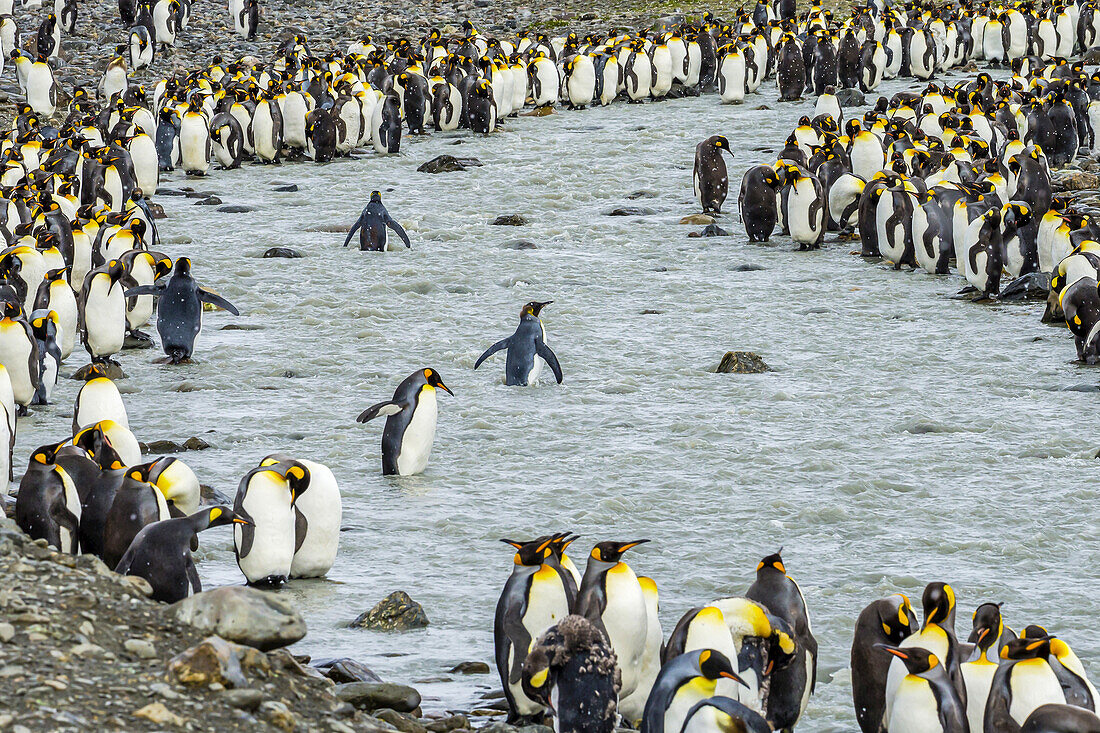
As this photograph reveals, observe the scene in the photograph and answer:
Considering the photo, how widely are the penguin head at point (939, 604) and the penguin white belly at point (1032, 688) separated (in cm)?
46

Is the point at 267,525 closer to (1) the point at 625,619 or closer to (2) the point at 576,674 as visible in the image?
(1) the point at 625,619

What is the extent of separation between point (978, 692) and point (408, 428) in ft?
11.3

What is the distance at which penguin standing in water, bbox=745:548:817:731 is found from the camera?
14.2ft

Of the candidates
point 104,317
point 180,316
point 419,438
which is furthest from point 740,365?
point 104,317

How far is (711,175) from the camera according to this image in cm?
1362

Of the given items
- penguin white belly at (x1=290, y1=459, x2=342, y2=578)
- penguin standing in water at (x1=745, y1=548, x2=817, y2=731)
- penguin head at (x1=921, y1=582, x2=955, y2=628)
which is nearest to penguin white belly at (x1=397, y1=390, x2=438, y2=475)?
penguin white belly at (x1=290, y1=459, x2=342, y2=578)

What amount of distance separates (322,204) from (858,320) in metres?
6.66

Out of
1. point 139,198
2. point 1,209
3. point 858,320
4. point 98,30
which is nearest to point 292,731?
point 858,320

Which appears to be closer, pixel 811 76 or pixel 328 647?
pixel 328 647

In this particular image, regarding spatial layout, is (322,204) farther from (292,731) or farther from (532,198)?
(292,731)

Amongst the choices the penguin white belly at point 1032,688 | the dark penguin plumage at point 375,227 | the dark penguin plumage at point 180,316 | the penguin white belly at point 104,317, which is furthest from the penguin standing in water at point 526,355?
the penguin white belly at point 1032,688

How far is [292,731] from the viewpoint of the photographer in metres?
3.65

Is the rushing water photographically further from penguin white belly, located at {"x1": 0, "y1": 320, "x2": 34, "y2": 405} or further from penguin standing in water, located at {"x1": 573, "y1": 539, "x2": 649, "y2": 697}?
penguin standing in water, located at {"x1": 573, "y1": 539, "x2": 649, "y2": 697}

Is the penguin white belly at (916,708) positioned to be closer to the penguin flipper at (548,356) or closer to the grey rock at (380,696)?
the grey rock at (380,696)
